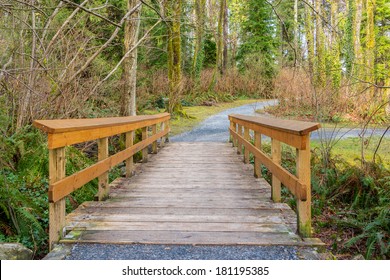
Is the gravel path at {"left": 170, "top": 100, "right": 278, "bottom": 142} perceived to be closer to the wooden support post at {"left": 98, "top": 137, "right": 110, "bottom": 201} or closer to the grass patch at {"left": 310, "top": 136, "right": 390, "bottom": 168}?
the grass patch at {"left": 310, "top": 136, "right": 390, "bottom": 168}

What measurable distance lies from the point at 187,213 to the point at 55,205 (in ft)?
4.79

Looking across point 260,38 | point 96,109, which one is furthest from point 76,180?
point 260,38

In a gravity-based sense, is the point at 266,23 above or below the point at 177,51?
above

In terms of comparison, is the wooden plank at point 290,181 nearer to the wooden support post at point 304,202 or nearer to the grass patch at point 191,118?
the wooden support post at point 304,202

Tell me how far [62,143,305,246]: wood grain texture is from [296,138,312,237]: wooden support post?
99 mm

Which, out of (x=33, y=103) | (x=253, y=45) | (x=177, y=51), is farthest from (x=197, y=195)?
(x=253, y=45)

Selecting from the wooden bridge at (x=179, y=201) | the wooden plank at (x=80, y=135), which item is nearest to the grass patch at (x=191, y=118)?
the wooden bridge at (x=179, y=201)

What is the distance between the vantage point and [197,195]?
5.00 meters

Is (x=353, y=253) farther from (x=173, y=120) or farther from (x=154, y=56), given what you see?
(x=154, y=56)

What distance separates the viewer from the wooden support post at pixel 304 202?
330 cm

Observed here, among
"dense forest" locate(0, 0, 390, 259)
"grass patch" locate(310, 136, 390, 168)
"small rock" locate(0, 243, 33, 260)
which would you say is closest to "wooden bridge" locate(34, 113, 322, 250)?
"small rock" locate(0, 243, 33, 260)

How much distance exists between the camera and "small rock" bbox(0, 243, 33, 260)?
3.04 meters

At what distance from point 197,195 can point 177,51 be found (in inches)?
Result: 488

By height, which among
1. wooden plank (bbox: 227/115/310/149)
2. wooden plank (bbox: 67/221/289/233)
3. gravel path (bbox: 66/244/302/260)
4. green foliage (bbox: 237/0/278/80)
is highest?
green foliage (bbox: 237/0/278/80)
